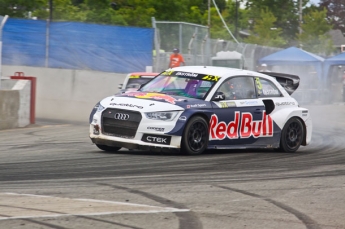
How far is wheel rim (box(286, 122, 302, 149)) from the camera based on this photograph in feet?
45.8

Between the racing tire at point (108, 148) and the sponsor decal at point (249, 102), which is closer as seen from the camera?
the racing tire at point (108, 148)

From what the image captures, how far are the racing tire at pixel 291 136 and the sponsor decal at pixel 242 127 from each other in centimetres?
38

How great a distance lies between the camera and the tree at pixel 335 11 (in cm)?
9606

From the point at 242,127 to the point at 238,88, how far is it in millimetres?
653

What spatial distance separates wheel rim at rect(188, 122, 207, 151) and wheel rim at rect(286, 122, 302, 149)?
2077mm

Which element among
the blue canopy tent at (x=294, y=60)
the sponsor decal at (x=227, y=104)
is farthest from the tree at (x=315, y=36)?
the sponsor decal at (x=227, y=104)

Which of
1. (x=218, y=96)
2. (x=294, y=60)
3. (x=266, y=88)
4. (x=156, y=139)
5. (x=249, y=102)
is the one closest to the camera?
(x=156, y=139)

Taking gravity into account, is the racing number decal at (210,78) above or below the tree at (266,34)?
below

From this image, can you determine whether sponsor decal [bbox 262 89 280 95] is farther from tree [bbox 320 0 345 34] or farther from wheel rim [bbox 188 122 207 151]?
tree [bbox 320 0 345 34]

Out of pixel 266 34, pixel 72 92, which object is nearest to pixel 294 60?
pixel 72 92

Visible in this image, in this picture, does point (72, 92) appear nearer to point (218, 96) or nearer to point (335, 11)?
point (218, 96)

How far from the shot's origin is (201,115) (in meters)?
12.4

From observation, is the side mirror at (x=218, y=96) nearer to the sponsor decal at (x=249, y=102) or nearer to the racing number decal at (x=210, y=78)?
the racing number decal at (x=210, y=78)

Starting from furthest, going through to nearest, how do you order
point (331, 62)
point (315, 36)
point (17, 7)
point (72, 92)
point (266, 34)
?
point (315, 36) < point (266, 34) < point (331, 62) < point (17, 7) < point (72, 92)
